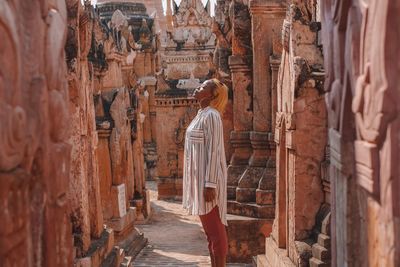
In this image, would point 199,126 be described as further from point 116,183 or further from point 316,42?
point 116,183

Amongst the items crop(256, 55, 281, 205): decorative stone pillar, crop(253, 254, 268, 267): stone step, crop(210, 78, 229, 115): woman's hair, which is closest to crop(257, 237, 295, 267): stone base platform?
crop(253, 254, 268, 267): stone step

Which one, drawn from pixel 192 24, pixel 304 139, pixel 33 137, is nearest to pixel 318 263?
pixel 304 139

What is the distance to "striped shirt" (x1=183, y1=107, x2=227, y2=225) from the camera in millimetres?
5410

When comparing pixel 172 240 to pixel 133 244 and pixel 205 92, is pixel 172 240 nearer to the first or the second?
pixel 133 244

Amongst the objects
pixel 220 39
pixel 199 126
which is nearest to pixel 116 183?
pixel 220 39

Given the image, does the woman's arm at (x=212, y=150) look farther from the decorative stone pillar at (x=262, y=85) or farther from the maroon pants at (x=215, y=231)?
the decorative stone pillar at (x=262, y=85)

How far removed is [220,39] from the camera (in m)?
9.60

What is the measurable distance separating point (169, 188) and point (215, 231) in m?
8.68

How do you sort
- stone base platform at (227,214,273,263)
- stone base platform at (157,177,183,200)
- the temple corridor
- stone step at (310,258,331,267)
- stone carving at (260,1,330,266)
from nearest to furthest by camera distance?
the temple corridor
stone step at (310,258,331,267)
stone carving at (260,1,330,266)
stone base platform at (227,214,273,263)
stone base platform at (157,177,183,200)

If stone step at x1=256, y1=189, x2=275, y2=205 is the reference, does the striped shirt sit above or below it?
above

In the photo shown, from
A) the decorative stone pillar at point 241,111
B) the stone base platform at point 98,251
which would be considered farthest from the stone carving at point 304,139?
the decorative stone pillar at point 241,111

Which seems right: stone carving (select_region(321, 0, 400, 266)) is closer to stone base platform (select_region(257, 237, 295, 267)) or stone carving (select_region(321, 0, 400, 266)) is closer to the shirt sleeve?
stone base platform (select_region(257, 237, 295, 267))

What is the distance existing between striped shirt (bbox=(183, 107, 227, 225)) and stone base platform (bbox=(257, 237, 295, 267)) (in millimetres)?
566

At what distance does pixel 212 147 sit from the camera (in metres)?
5.47
